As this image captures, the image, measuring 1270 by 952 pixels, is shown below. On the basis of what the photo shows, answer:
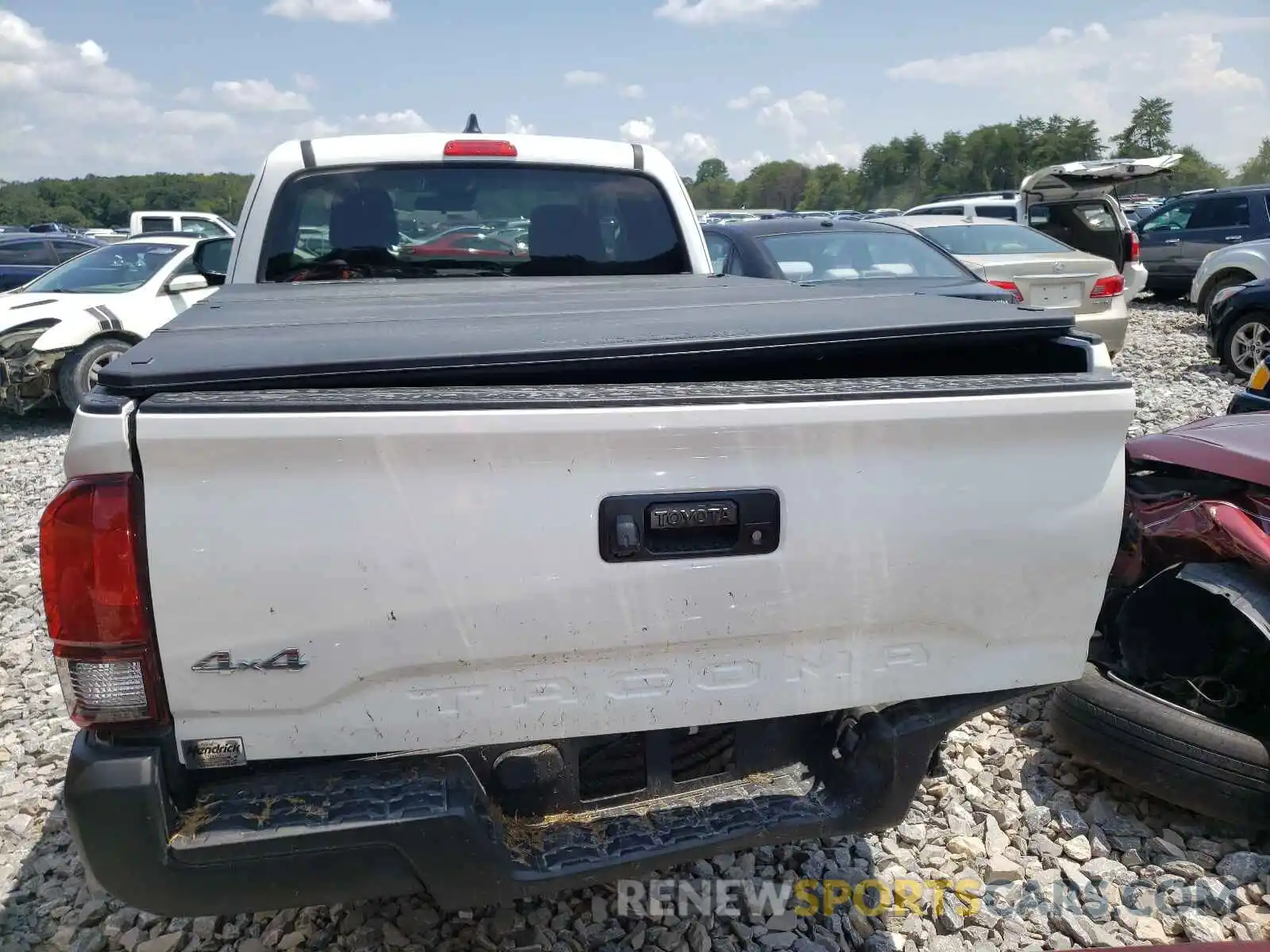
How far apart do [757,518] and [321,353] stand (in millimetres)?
899

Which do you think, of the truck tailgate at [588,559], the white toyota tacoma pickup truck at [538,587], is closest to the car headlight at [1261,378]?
the white toyota tacoma pickup truck at [538,587]

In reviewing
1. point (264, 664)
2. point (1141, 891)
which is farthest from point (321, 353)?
point (1141, 891)

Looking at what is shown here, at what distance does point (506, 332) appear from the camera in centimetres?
204

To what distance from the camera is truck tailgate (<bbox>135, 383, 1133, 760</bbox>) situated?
1616 mm

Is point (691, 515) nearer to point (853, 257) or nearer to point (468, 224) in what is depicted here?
point (468, 224)

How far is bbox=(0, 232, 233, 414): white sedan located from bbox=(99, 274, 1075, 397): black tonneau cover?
5818 mm

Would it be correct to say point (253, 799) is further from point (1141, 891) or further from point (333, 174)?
point (333, 174)

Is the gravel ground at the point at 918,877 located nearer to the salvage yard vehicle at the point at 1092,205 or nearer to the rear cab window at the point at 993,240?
the rear cab window at the point at 993,240

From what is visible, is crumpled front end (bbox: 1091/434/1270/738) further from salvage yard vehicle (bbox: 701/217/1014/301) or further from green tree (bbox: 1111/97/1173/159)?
green tree (bbox: 1111/97/1173/159)

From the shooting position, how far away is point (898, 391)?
5.96 ft

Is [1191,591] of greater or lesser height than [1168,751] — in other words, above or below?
above

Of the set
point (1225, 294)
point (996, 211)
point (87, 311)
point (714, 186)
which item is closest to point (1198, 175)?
point (714, 186)

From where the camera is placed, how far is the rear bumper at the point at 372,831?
165 centimetres

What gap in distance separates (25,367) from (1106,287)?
10077mm
